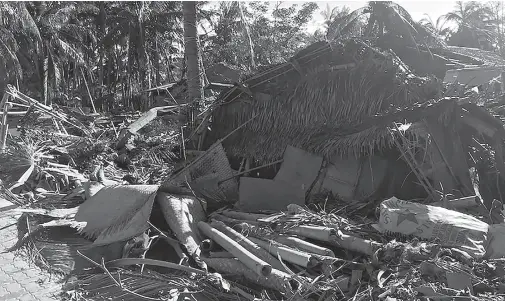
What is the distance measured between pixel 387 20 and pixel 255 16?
20.2m

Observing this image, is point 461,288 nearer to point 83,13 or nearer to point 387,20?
point 387,20

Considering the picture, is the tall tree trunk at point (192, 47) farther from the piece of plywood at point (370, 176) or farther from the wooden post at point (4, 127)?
the piece of plywood at point (370, 176)

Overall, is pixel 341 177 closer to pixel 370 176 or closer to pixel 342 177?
pixel 342 177

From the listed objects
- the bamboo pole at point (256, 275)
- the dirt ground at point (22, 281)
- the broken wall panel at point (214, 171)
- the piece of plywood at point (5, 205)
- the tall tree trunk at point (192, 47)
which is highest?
the tall tree trunk at point (192, 47)

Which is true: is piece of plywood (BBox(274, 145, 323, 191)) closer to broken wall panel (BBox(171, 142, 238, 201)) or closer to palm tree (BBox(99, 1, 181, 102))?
broken wall panel (BBox(171, 142, 238, 201))

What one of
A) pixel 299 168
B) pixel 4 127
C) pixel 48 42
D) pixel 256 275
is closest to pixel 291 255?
pixel 256 275

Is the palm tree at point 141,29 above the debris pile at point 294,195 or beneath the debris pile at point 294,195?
above

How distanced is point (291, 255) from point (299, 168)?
284 centimetres

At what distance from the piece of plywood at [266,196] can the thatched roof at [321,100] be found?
819 millimetres

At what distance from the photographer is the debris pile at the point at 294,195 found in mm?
4215

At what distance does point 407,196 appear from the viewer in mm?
6375

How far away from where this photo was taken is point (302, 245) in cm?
459

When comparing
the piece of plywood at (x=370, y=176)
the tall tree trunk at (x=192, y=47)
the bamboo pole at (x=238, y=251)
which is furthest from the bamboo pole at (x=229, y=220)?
the tall tree trunk at (x=192, y=47)

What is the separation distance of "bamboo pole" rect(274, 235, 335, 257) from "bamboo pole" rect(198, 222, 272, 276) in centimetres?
45
